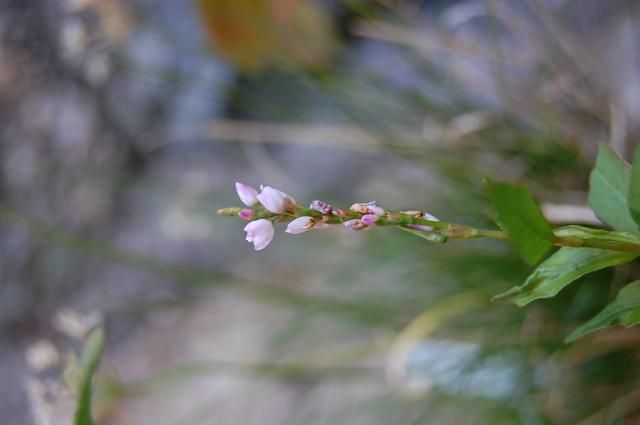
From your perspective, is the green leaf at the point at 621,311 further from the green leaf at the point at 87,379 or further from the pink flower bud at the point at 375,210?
the green leaf at the point at 87,379

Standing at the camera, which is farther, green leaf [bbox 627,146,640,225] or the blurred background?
the blurred background

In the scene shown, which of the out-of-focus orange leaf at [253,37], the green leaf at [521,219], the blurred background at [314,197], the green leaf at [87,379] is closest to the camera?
the green leaf at [521,219]

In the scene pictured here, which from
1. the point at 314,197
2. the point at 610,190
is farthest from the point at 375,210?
the point at 314,197

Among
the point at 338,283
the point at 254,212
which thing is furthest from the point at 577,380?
the point at 254,212

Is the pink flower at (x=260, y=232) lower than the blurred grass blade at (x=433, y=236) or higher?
lower

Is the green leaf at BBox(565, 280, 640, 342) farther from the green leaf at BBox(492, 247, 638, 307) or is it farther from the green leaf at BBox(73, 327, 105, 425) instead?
the green leaf at BBox(73, 327, 105, 425)

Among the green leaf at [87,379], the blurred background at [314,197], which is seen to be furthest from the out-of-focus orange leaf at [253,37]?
the green leaf at [87,379]

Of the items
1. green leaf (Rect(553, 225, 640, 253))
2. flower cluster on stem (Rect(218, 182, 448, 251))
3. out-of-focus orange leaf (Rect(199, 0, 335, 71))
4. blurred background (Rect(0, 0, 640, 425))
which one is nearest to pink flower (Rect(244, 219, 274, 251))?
flower cluster on stem (Rect(218, 182, 448, 251))
